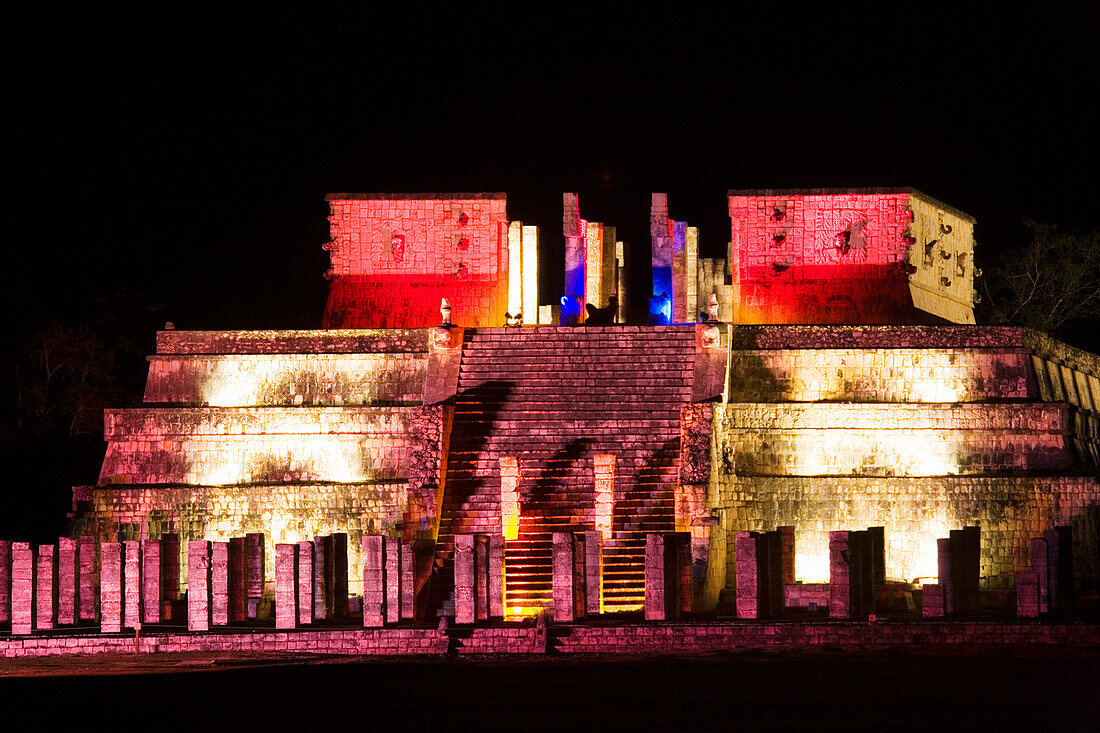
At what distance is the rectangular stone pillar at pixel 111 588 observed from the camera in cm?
2205

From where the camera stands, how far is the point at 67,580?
75.4 ft

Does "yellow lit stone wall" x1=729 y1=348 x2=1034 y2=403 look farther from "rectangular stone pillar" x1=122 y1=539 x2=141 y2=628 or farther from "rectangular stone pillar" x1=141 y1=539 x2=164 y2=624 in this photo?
"rectangular stone pillar" x1=122 y1=539 x2=141 y2=628

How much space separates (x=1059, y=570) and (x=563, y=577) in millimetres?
6111

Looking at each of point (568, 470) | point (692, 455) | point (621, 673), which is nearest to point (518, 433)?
point (568, 470)

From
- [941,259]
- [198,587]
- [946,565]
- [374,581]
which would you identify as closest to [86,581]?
[198,587]

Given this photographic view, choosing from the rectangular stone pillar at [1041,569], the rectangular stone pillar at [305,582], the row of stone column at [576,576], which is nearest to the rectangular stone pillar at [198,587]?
the rectangular stone pillar at [305,582]

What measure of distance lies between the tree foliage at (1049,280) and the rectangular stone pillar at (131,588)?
23.9m

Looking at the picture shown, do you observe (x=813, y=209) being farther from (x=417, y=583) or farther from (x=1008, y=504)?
(x=417, y=583)

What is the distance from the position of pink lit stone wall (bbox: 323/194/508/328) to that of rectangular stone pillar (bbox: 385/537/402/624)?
9.16 meters

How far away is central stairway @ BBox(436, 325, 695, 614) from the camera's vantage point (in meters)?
24.0

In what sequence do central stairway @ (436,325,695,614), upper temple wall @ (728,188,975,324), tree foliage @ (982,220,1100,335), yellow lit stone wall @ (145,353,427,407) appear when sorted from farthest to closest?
tree foliage @ (982,220,1100,335) < upper temple wall @ (728,188,975,324) < yellow lit stone wall @ (145,353,427,407) < central stairway @ (436,325,695,614)

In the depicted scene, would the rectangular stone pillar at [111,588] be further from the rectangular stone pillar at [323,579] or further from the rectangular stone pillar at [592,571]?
the rectangular stone pillar at [592,571]

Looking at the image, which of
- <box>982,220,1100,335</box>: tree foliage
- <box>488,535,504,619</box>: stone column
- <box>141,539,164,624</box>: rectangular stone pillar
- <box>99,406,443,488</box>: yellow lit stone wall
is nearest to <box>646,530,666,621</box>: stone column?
<box>488,535,504,619</box>: stone column

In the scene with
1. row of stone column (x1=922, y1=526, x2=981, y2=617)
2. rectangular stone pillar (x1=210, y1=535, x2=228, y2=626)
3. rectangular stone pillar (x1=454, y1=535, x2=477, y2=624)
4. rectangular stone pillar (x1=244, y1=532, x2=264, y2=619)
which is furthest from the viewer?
rectangular stone pillar (x1=244, y1=532, x2=264, y2=619)
